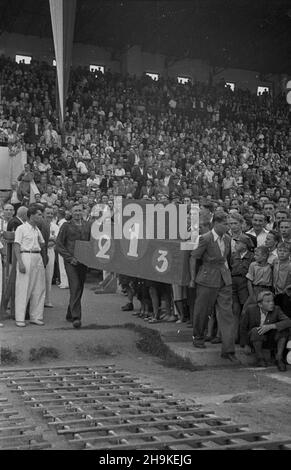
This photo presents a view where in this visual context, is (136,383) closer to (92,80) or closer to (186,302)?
(186,302)

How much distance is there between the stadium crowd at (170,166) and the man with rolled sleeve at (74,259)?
0.21 feet

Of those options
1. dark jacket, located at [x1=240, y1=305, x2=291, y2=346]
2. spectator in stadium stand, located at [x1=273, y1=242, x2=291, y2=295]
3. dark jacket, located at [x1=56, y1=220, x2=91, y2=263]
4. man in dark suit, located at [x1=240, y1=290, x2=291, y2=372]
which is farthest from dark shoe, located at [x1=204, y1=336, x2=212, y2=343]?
dark jacket, located at [x1=56, y1=220, x2=91, y2=263]

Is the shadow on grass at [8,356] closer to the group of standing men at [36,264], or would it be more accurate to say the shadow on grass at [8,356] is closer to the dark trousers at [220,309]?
the group of standing men at [36,264]

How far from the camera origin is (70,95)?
25.5 meters

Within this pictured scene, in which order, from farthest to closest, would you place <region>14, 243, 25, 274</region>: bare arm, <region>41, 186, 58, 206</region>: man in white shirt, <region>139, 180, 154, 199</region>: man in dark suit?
<region>139, 180, 154, 199</region>: man in dark suit < <region>41, 186, 58, 206</region>: man in white shirt < <region>14, 243, 25, 274</region>: bare arm

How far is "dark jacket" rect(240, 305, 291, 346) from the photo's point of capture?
28.2ft

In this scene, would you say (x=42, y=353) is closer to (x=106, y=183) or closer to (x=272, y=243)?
(x=272, y=243)

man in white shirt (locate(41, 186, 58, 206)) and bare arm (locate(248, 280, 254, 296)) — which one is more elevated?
man in white shirt (locate(41, 186, 58, 206))

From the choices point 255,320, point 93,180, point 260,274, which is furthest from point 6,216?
point 93,180

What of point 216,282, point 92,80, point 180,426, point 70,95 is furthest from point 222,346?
point 92,80

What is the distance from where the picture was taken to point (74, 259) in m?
10.1

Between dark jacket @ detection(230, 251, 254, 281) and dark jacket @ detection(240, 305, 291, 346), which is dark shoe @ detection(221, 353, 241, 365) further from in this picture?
dark jacket @ detection(230, 251, 254, 281)

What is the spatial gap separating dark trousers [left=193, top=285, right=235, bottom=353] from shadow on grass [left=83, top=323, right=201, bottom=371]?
502mm

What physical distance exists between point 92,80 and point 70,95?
2.40 meters
